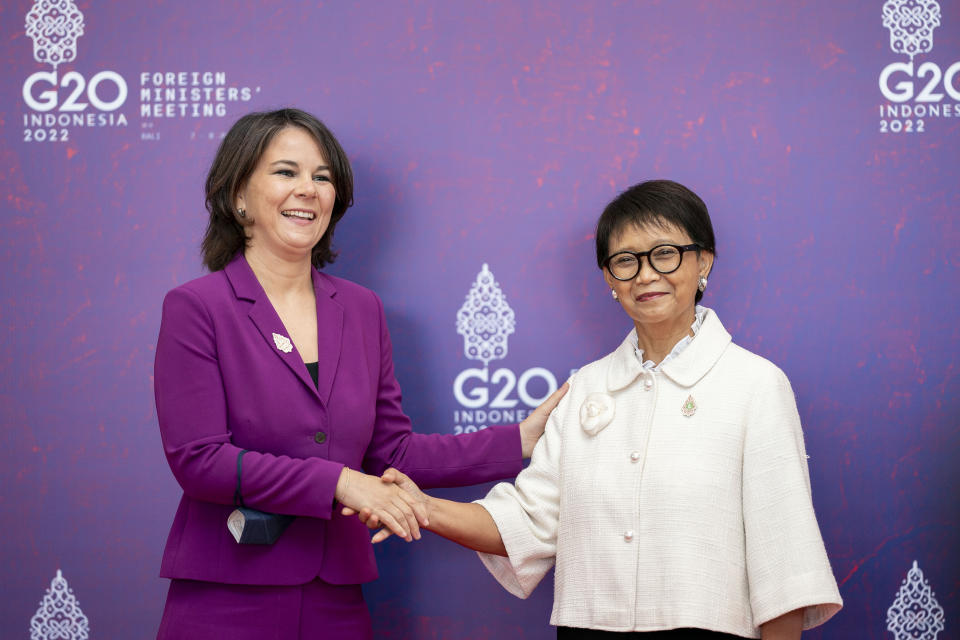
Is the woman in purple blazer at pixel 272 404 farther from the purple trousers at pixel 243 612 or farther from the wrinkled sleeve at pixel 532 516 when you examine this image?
the wrinkled sleeve at pixel 532 516

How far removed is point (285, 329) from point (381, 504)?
17.3 inches

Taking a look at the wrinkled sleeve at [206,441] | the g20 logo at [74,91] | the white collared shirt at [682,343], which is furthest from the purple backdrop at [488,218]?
the wrinkled sleeve at [206,441]

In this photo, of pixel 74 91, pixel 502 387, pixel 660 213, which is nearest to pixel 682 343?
pixel 660 213

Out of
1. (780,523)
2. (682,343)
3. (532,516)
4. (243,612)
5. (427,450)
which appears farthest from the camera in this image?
(427,450)

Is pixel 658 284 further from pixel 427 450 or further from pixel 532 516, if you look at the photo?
pixel 427 450

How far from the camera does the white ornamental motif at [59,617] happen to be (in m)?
Answer: 2.39

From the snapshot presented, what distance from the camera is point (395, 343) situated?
2410 millimetres

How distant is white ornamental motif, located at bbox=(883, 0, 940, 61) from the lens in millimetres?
2385

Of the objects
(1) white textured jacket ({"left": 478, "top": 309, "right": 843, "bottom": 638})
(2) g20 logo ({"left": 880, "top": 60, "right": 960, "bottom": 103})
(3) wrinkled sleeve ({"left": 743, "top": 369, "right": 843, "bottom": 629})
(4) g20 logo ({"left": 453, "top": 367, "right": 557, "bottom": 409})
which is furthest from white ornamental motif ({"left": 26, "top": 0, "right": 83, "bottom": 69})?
(2) g20 logo ({"left": 880, "top": 60, "right": 960, "bottom": 103})

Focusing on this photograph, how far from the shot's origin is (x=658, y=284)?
1815 mm

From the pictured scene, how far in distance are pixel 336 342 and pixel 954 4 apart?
195 cm

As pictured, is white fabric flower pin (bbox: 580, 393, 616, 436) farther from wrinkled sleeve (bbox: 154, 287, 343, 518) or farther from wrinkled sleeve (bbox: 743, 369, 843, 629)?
wrinkled sleeve (bbox: 154, 287, 343, 518)

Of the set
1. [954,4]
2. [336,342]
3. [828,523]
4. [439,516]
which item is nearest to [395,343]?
[336,342]

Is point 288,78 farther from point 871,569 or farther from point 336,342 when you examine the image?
point 871,569
